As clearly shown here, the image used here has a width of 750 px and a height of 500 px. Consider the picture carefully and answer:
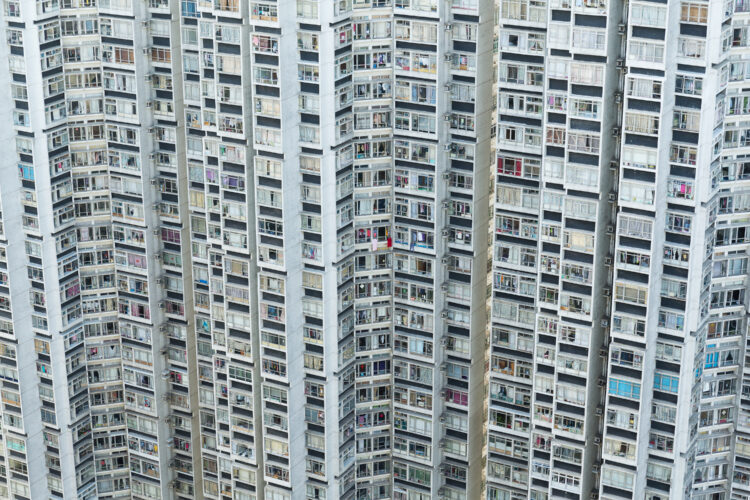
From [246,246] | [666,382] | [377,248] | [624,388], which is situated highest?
[377,248]

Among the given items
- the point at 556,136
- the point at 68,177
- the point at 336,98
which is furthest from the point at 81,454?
the point at 556,136

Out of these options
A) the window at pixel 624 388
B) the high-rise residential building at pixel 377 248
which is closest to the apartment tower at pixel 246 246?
the high-rise residential building at pixel 377 248

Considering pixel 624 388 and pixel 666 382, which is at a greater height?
pixel 666 382

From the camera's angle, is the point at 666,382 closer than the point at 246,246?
Yes

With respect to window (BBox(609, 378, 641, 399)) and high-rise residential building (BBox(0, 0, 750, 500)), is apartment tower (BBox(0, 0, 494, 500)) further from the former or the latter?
window (BBox(609, 378, 641, 399))

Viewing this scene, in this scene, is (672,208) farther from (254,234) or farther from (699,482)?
(254,234)

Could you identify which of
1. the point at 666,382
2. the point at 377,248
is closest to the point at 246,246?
the point at 377,248

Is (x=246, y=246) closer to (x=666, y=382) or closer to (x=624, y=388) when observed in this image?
(x=624, y=388)

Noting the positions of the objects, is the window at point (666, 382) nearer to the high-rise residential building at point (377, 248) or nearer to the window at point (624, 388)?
the high-rise residential building at point (377, 248)
